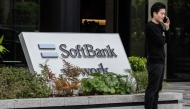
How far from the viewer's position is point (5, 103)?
7.64 metres

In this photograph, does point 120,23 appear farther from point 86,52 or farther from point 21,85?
point 21,85

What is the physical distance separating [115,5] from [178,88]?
4.34m

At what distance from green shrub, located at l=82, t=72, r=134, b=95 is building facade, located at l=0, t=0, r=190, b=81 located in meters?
7.85

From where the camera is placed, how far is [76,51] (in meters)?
9.57

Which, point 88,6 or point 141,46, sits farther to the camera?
point 88,6

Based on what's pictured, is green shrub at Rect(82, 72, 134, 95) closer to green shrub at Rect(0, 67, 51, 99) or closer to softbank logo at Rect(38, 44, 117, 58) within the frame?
softbank logo at Rect(38, 44, 117, 58)

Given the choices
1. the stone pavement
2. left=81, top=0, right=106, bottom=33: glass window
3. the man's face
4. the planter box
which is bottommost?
the stone pavement

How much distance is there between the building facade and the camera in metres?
18.0

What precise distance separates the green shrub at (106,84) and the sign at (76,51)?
1.47ft

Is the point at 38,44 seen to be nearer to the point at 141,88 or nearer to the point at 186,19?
the point at 141,88

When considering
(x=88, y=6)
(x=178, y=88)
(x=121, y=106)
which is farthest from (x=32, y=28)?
(x=121, y=106)

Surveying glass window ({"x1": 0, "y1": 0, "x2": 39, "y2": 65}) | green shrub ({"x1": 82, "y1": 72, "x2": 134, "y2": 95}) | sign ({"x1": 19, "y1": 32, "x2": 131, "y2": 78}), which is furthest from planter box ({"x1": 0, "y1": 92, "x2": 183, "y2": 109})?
glass window ({"x1": 0, "y1": 0, "x2": 39, "y2": 65})

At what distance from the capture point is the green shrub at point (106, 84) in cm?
892

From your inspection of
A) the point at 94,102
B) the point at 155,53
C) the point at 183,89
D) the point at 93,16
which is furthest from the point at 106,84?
the point at 93,16
